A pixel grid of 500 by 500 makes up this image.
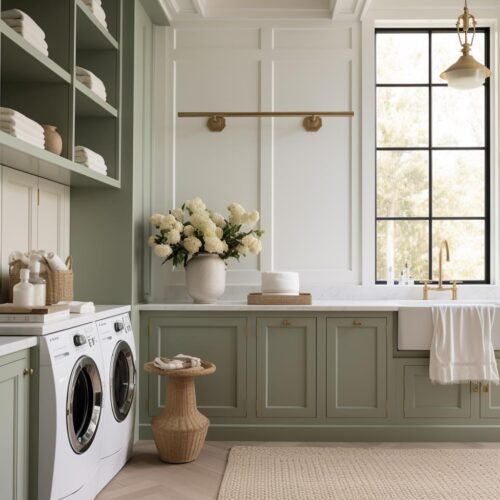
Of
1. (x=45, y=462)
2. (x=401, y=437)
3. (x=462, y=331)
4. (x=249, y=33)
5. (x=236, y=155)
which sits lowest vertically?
(x=401, y=437)

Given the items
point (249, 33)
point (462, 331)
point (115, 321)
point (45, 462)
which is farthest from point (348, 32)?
point (45, 462)

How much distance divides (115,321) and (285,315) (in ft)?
3.53

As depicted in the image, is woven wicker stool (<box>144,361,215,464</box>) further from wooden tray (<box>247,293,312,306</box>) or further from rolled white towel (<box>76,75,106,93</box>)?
rolled white towel (<box>76,75,106,93</box>)

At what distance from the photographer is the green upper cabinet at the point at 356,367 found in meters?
3.70

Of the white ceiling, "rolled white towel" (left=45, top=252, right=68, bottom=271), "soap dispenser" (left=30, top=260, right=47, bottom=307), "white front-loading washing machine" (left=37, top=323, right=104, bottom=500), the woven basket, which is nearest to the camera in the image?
"white front-loading washing machine" (left=37, top=323, right=104, bottom=500)

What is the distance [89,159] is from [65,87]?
16.2 inches

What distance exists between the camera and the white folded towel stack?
3246mm

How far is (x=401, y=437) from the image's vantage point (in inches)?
146

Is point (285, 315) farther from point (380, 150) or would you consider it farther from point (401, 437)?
point (380, 150)

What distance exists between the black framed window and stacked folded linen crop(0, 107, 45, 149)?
2580mm

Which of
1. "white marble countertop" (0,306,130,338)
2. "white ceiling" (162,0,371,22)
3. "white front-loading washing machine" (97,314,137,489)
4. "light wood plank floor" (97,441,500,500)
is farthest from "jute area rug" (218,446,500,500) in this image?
"white ceiling" (162,0,371,22)

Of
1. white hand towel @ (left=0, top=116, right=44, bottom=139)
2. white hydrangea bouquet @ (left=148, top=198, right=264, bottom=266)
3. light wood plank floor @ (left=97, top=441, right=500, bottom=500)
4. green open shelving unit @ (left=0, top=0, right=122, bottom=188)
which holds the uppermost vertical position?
green open shelving unit @ (left=0, top=0, right=122, bottom=188)

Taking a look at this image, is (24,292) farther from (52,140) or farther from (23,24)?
(23,24)

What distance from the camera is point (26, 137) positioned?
2.42 m
